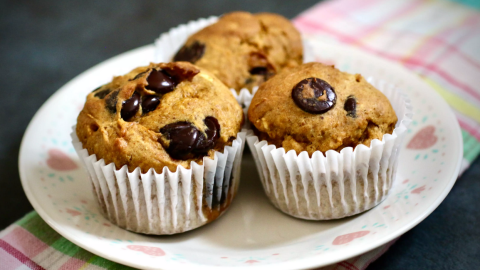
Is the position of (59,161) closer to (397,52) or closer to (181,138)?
(181,138)

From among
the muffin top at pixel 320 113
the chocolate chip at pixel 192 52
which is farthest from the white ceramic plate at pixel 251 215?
the chocolate chip at pixel 192 52

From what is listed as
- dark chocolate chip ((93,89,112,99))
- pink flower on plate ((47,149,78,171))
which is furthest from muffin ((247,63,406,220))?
pink flower on plate ((47,149,78,171))

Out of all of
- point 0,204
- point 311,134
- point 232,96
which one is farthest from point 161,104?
point 0,204

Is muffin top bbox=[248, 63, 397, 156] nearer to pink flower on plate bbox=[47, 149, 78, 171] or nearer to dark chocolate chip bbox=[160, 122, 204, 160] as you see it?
dark chocolate chip bbox=[160, 122, 204, 160]

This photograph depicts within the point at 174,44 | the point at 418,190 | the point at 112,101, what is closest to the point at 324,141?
the point at 418,190

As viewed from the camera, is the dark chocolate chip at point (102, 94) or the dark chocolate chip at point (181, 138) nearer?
the dark chocolate chip at point (181, 138)

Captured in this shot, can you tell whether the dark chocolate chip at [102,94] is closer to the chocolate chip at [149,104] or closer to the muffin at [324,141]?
the chocolate chip at [149,104]

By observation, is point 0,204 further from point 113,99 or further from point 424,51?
point 424,51
